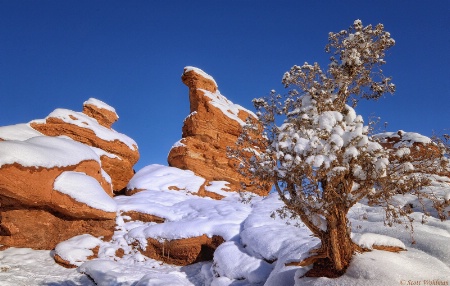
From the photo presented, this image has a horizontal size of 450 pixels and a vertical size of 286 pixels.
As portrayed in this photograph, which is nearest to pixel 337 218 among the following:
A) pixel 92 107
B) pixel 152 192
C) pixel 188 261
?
pixel 188 261

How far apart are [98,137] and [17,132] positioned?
7.22 metres

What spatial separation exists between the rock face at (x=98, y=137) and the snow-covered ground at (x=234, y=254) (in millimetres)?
8273

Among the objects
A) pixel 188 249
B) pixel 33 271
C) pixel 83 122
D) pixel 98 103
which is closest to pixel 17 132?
pixel 83 122

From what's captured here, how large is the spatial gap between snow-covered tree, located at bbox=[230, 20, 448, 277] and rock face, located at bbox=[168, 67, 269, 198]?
82.5 feet

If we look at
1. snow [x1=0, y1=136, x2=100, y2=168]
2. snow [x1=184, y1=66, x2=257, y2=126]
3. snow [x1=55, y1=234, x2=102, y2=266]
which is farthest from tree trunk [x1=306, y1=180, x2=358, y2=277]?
snow [x1=184, y1=66, x2=257, y2=126]

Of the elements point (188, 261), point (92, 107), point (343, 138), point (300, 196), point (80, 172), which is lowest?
point (188, 261)

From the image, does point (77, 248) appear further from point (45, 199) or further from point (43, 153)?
point (43, 153)

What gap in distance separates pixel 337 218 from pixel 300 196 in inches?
58.5

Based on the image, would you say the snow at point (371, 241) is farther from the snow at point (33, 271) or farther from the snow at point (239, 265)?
the snow at point (33, 271)

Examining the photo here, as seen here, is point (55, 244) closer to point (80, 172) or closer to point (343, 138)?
point (80, 172)

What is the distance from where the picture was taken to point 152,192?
2564 cm

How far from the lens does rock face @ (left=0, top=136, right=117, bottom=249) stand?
52.4 feet

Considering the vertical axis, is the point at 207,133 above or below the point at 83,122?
above

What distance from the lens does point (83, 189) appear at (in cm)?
1788
